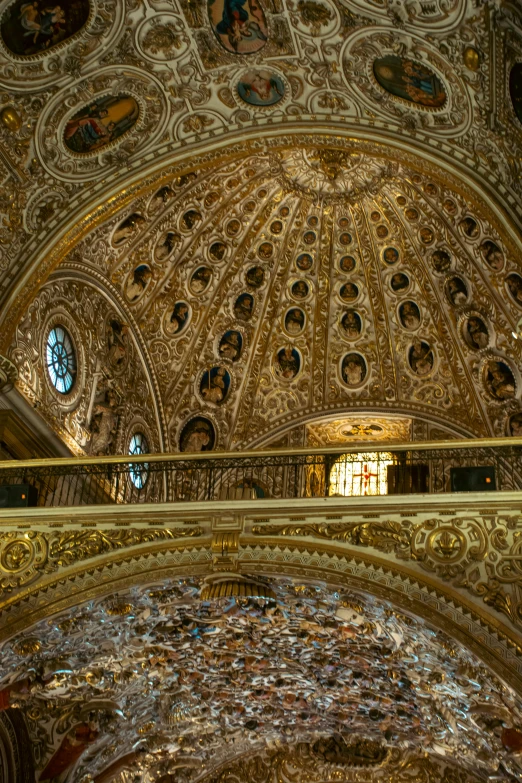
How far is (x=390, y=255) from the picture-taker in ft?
75.4

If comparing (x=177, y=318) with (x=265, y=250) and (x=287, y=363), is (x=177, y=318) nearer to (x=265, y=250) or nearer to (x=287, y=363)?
(x=265, y=250)

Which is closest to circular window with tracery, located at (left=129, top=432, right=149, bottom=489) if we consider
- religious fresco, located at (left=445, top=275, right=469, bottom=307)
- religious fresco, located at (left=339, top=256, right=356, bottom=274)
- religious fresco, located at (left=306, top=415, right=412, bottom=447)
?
religious fresco, located at (left=306, top=415, right=412, bottom=447)

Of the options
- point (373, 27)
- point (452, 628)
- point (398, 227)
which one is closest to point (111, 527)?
point (452, 628)

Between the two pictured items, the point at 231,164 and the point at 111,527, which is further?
the point at 231,164

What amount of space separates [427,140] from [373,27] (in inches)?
85.2

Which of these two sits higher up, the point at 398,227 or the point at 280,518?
the point at 398,227

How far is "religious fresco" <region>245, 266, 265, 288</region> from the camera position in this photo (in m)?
23.5

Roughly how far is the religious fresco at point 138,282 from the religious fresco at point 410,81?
6988 millimetres

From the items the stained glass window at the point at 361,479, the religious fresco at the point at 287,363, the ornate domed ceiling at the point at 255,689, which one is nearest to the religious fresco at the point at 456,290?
the stained glass window at the point at 361,479

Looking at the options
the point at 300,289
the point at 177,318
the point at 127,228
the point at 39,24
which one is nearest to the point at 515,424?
the point at 300,289

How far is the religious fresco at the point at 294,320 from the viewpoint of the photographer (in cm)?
2386

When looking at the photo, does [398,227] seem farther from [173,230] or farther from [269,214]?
[173,230]

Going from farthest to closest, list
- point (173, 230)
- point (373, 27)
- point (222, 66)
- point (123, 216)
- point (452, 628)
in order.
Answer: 1. point (173, 230)
2. point (123, 216)
3. point (222, 66)
4. point (373, 27)
5. point (452, 628)

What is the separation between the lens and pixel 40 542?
1557 centimetres
